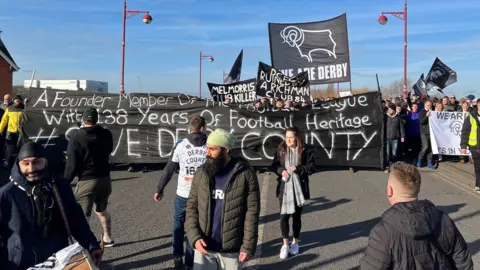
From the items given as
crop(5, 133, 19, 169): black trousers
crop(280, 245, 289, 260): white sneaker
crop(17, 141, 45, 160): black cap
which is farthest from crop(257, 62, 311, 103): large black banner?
crop(17, 141, 45, 160): black cap

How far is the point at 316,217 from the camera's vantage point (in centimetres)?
721

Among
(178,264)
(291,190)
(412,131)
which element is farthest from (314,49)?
(178,264)

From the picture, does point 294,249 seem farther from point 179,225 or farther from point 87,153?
point 87,153

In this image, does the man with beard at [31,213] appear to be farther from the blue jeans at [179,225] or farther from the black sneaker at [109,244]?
the black sneaker at [109,244]

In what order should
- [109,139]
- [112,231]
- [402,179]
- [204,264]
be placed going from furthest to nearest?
[112,231] → [109,139] → [204,264] → [402,179]

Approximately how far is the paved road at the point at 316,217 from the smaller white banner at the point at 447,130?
1240 mm

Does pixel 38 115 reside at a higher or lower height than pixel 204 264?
higher

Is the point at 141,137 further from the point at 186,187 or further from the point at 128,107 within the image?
the point at 186,187

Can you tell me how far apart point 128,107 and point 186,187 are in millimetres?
7432

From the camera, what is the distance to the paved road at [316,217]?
531cm

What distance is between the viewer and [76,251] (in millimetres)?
2650

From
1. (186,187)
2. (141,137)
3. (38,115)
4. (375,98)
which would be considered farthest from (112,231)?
(375,98)

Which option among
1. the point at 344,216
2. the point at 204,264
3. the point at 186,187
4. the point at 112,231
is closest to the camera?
the point at 204,264

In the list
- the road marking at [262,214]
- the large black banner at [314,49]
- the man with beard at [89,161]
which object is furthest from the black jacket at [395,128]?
the man with beard at [89,161]
